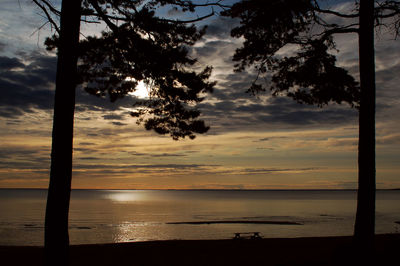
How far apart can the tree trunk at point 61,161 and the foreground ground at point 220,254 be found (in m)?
3.82

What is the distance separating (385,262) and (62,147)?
26.8 ft

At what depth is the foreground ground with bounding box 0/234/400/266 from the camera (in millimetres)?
9461

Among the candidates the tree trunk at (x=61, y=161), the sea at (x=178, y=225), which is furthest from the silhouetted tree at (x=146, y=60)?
the sea at (x=178, y=225)

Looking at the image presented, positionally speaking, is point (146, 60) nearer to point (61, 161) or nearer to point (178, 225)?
point (61, 161)

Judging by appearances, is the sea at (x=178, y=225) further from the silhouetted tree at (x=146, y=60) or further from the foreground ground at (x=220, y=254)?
the silhouetted tree at (x=146, y=60)

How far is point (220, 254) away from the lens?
1282cm

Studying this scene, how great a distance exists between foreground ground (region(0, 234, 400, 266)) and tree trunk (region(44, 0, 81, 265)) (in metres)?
3.82

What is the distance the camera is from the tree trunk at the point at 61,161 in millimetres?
7637

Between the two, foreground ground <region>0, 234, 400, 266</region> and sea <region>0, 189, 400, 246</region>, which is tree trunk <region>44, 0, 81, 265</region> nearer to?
foreground ground <region>0, 234, 400, 266</region>

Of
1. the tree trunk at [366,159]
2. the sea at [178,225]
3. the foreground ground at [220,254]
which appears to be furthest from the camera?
the sea at [178,225]

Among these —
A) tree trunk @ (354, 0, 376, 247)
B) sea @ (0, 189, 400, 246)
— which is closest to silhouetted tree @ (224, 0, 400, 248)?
tree trunk @ (354, 0, 376, 247)

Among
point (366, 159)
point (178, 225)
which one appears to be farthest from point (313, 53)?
point (178, 225)

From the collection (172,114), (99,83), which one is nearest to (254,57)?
(172,114)

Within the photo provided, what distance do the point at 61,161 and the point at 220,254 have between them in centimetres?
741
